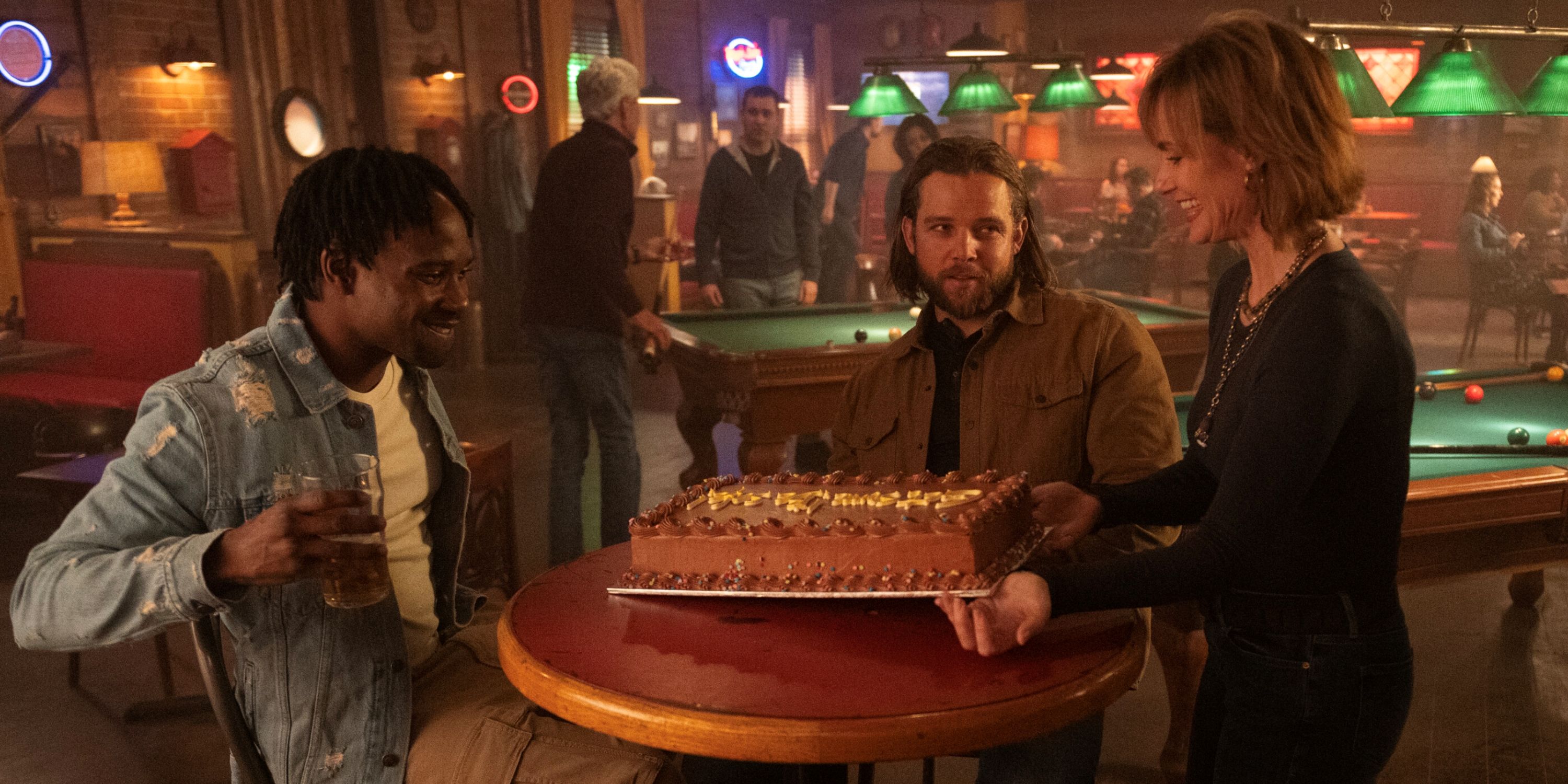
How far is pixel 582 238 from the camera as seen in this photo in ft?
14.0

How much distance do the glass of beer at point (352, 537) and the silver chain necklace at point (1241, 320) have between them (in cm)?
122

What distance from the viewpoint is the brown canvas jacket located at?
2.19 metres

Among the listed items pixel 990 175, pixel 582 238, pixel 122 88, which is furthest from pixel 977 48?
pixel 990 175

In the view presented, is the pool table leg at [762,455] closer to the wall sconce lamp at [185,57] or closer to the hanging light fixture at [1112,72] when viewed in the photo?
the wall sconce lamp at [185,57]

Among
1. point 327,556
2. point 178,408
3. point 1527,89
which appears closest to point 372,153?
point 178,408

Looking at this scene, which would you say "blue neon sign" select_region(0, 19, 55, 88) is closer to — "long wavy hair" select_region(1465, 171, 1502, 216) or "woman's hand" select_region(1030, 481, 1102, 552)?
"woman's hand" select_region(1030, 481, 1102, 552)

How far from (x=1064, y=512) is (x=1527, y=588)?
3388 millimetres

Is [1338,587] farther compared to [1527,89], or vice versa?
[1527,89]

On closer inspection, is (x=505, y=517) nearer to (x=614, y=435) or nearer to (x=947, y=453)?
(x=614, y=435)

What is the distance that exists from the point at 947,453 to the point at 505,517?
1.80 meters

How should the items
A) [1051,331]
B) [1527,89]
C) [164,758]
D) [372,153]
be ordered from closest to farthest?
[372,153]
[1051,331]
[164,758]
[1527,89]

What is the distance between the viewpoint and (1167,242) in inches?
487

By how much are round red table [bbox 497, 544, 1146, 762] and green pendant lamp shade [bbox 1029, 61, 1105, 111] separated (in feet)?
19.5

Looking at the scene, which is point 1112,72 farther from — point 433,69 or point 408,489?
point 408,489
